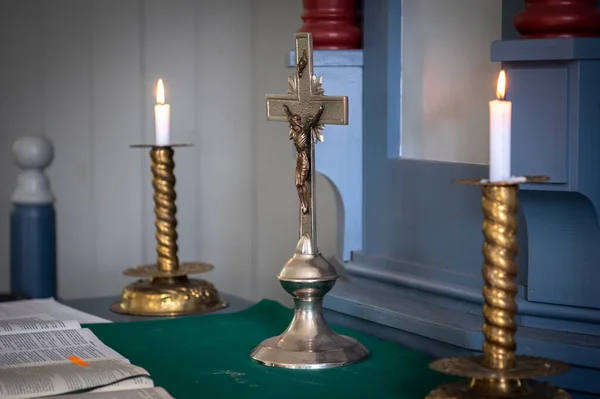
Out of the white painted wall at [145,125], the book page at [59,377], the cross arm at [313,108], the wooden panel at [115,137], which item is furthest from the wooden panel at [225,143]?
the book page at [59,377]

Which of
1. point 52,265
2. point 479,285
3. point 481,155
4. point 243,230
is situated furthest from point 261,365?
point 243,230

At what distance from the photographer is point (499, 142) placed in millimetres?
1113

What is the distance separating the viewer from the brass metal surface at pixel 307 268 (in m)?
1.48

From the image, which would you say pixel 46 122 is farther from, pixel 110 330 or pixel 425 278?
pixel 425 278

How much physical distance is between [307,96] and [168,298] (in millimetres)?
559

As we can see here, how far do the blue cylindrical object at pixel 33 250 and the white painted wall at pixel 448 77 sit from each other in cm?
75

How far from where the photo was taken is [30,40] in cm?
282

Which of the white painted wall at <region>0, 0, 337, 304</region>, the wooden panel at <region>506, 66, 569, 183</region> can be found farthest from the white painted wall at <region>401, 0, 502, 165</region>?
the white painted wall at <region>0, 0, 337, 304</region>

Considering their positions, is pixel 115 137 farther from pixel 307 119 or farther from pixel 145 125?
pixel 307 119

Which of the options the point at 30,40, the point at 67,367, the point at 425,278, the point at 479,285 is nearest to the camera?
the point at 67,367

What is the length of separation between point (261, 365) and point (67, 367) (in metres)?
0.28

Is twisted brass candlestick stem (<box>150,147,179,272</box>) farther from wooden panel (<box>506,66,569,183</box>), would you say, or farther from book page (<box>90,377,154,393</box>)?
wooden panel (<box>506,66,569,183</box>)

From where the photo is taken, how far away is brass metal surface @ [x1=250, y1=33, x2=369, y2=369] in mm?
1480

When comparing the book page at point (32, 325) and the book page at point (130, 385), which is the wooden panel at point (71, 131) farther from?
the book page at point (130, 385)
